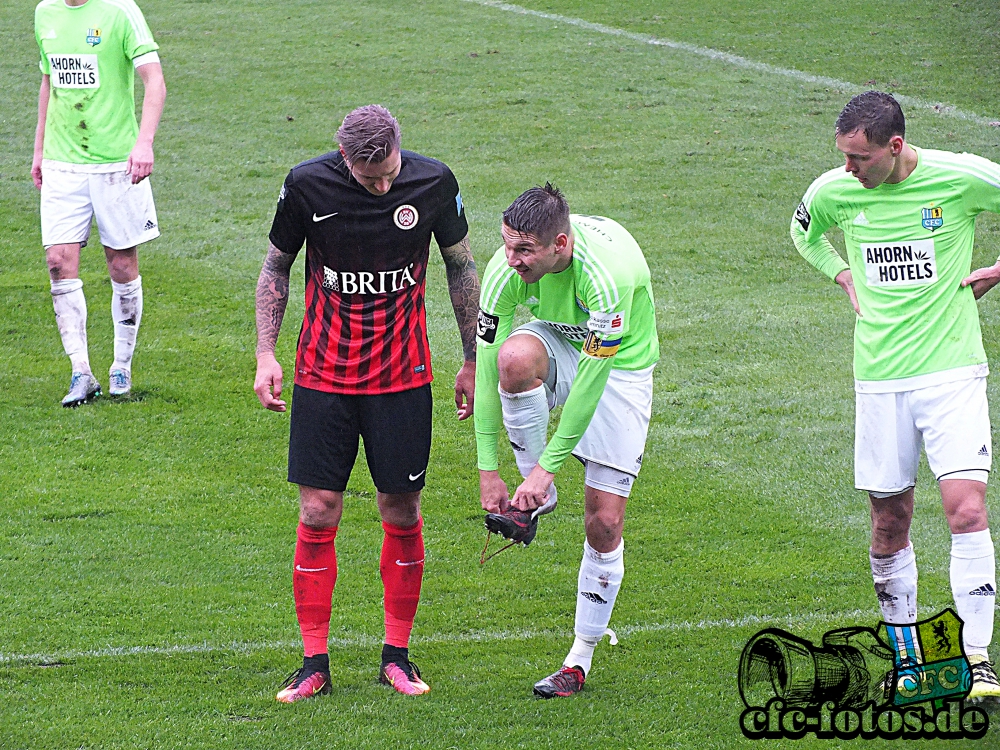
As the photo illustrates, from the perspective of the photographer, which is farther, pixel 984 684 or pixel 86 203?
pixel 86 203

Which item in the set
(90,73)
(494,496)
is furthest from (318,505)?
(90,73)

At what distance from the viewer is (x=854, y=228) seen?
5418mm

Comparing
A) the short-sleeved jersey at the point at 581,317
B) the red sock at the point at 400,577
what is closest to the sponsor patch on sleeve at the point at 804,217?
the short-sleeved jersey at the point at 581,317

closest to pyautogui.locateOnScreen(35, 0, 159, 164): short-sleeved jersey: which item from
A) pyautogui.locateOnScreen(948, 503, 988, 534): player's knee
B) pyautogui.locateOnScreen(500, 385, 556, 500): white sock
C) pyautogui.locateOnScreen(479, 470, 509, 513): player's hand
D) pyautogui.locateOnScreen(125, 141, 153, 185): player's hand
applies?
pyautogui.locateOnScreen(125, 141, 153, 185): player's hand

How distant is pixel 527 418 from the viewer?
539 cm

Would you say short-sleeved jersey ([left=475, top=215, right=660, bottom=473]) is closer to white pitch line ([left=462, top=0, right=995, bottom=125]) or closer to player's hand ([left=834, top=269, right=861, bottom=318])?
player's hand ([left=834, top=269, right=861, bottom=318])

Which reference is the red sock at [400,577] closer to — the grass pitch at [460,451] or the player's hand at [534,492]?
the grass pitch at [460,451]

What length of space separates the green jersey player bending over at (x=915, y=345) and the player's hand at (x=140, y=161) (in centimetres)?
459

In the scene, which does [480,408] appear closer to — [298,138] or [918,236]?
[918,236]

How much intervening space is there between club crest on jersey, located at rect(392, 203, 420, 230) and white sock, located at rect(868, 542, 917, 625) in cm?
227

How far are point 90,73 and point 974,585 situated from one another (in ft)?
20.3

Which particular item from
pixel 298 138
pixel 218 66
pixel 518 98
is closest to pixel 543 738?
pixel 298 138

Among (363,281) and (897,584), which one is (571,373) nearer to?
(363,281)

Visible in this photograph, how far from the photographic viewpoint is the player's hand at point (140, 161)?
8.34 metres
